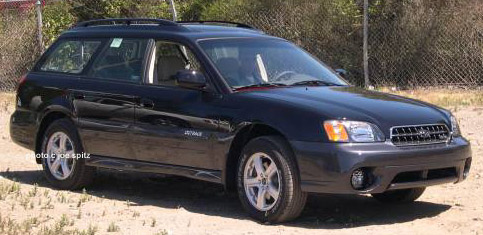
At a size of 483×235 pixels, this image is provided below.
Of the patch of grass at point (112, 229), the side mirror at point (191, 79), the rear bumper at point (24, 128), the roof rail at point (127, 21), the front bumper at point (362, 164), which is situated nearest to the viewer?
the front bumper at point (362, 164)

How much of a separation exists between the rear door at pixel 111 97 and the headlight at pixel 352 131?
2151mm

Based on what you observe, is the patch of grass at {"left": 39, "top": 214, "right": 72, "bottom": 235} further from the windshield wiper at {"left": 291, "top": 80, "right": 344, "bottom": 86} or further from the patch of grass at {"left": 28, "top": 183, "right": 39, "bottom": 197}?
the windshield wiper at {"left": 291, "top": 80, "right": 344, "bottom": 86}

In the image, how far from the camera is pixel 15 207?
24.7 ft

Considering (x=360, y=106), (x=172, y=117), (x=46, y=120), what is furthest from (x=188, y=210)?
(x=46, y=120)

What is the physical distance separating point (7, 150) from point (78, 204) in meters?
4.18

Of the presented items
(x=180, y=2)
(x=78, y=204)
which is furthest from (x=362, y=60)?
(x=78, y=204)

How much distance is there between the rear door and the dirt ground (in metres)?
0.53

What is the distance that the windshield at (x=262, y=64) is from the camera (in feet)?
25.0

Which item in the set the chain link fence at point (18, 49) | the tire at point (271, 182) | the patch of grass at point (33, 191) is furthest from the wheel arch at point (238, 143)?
the chain link fence at point (18, 49)

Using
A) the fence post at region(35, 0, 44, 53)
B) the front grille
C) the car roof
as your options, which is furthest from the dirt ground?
the fence post at region(35, 0, 44, 53)

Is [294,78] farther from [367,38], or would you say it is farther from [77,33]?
[367,38]

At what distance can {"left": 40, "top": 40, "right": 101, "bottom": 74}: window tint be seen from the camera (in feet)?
28.8

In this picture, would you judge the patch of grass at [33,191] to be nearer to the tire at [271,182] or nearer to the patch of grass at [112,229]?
the patch of grass at [112,229]

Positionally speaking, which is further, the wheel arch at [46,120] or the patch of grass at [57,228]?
the wheel arch at [46,120]
